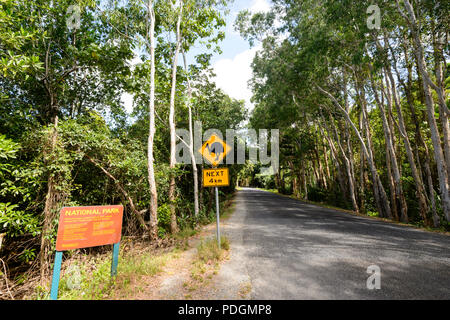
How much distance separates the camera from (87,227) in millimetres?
3447

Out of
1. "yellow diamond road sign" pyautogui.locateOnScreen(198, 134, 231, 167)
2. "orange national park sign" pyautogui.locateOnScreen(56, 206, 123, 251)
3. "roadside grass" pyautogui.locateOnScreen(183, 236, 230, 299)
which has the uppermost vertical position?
"yellow diamond road sign" pyautogui.locateOnScreen(198, 134, 231, 167)

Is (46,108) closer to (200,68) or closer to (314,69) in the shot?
(200,68)

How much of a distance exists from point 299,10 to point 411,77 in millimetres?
7301

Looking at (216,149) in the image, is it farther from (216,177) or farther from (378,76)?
(378,76)

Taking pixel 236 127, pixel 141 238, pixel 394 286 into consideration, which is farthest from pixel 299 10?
pixel 141 238

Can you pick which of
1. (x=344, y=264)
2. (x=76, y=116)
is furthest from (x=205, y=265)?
(x=76, y=116)

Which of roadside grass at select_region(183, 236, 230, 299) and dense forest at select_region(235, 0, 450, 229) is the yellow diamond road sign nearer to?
roadside grass at select_region(183, 236, 230, 299)

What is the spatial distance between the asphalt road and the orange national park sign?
293 centimetres

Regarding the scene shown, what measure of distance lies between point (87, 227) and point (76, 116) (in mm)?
6471

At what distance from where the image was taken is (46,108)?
6.64 m

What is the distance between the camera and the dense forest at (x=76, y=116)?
470cm

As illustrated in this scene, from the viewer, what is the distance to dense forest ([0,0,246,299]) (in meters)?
4.70

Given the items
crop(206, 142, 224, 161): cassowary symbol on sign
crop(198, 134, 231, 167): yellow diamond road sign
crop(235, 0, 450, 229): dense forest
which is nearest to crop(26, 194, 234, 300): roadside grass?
crop(198, 134, 231, 167): yellow diamond road sign

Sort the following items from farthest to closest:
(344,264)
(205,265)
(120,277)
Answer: (205,265) < (344,264) < (120,277)
